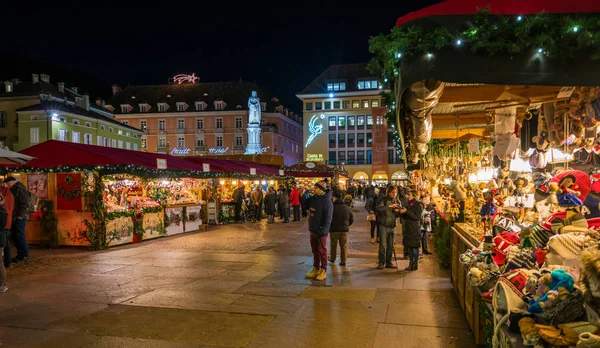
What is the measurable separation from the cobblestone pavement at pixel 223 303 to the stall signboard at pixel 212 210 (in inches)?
291

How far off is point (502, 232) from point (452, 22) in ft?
9.14

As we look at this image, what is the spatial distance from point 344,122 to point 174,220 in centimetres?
5099

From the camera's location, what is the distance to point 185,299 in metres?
6.96

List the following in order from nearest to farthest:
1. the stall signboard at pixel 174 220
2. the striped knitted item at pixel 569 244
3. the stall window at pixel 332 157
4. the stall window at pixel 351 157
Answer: the striped knitted item at pixel 569 244 → the stall signboard at pixel 174 220 → the stall window at pixel 332 157 → the stall window at pixel 351 157

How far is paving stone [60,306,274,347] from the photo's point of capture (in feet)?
17.3

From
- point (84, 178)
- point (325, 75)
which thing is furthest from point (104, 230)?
point (325, 75)

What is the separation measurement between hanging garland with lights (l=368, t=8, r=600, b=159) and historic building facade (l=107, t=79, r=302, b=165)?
57.7 m

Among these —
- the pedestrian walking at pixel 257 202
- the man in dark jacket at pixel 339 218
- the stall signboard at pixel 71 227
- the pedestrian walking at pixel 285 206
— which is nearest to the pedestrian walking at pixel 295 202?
the pedestrian walking at pixel 285 206

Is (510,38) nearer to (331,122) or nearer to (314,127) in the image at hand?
(314,127)

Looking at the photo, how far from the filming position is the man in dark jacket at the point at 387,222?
8891 millimetres

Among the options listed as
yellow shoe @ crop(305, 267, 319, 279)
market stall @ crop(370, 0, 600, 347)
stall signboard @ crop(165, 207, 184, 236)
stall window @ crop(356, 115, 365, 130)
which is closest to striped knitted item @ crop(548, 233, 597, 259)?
market stall @ crop(370, 0, 600, 347)

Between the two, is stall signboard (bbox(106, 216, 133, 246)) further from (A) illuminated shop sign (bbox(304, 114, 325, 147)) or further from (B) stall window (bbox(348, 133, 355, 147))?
(B) stall window (bbox(348, 133, 355, 147))

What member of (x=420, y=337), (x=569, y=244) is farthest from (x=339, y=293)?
(x=569, y=244)

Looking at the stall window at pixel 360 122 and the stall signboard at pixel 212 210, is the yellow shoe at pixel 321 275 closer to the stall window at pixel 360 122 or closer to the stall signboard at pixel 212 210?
the stall signboard at pixel 212 210
